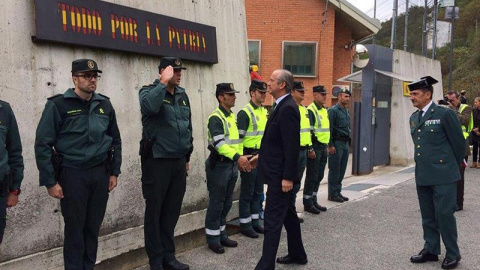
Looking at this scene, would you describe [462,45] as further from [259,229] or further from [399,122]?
[259,229]

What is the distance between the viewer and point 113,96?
183 inches

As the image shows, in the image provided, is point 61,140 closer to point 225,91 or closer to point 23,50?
point 23,50

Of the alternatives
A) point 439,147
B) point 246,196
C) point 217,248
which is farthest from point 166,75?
point 439,147

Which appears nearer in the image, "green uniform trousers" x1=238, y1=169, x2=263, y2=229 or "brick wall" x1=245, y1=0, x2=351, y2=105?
"green uniform trousers" x1=238, y1=169, x2=263, y2=229

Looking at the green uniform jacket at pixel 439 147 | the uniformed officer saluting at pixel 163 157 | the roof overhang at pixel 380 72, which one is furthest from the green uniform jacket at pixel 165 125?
the roof overhang at pixel 380 72

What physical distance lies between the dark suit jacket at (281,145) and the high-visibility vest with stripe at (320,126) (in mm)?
3080

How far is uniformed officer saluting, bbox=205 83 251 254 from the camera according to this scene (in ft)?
→ 17.4

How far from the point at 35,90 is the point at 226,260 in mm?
2697

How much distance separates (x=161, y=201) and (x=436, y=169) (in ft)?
9.79

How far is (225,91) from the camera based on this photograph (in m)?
5.50

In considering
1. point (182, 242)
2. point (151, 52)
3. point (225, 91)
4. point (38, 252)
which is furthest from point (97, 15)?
point (182, 242)

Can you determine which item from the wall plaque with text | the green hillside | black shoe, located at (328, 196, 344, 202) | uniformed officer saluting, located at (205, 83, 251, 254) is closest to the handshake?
uniformed officer saluting, located at (205, 83, 251, 254)

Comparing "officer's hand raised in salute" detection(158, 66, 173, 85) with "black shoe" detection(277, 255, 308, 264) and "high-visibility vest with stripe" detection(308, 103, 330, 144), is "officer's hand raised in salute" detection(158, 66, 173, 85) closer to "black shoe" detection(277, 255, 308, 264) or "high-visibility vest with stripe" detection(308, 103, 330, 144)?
"black shoe" detection(277, 255, 308, 264)

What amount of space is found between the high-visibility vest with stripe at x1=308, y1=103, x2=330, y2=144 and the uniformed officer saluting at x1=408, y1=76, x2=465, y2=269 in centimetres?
244
